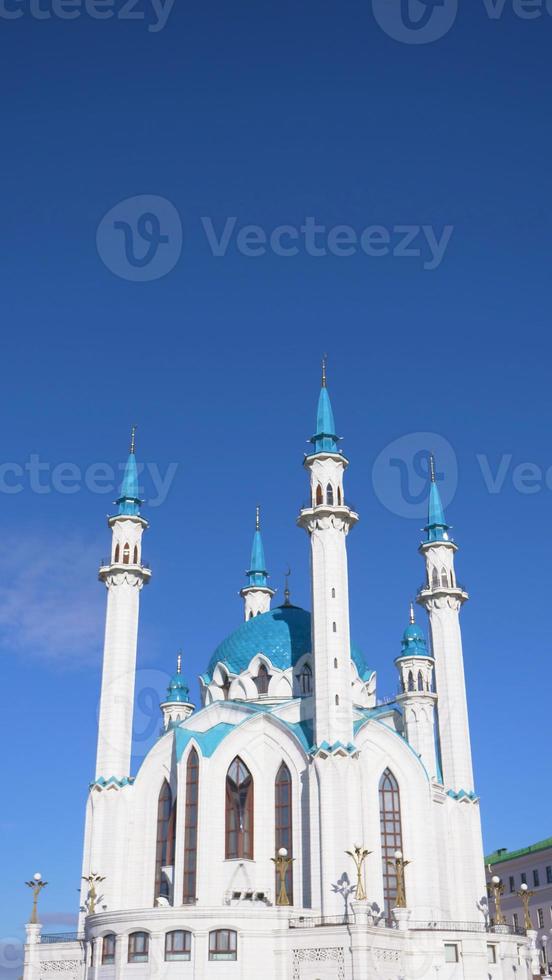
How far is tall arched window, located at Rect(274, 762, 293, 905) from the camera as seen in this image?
48.4 metres

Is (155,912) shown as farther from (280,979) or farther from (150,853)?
(150,853)

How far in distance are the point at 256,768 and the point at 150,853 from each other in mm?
7120

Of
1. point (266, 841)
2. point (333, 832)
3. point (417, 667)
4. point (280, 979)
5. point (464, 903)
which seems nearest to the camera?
point (280, 979)

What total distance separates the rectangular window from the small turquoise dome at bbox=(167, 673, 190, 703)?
2461cm

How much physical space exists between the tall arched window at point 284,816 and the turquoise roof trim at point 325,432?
17.5 metres

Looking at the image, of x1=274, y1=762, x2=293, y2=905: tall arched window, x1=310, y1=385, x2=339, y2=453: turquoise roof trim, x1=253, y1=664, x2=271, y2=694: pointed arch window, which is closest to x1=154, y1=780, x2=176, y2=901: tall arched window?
x1=274, y1=762, x2=293, y2=905: tall arched window

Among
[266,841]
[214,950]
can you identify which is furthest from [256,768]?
[214,950]

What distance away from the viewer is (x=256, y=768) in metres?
50.3

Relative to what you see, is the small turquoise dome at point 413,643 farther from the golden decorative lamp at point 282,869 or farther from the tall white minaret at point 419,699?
the golden decorative lamp at point 282,869

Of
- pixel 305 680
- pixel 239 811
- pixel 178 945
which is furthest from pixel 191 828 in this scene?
pixel 305 680

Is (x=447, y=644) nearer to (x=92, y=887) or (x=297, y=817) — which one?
(x=297, y=817)

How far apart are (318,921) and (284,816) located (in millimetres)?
6147

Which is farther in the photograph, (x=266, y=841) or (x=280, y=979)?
(x=266, y=841)

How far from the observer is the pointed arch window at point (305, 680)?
57.3 m
